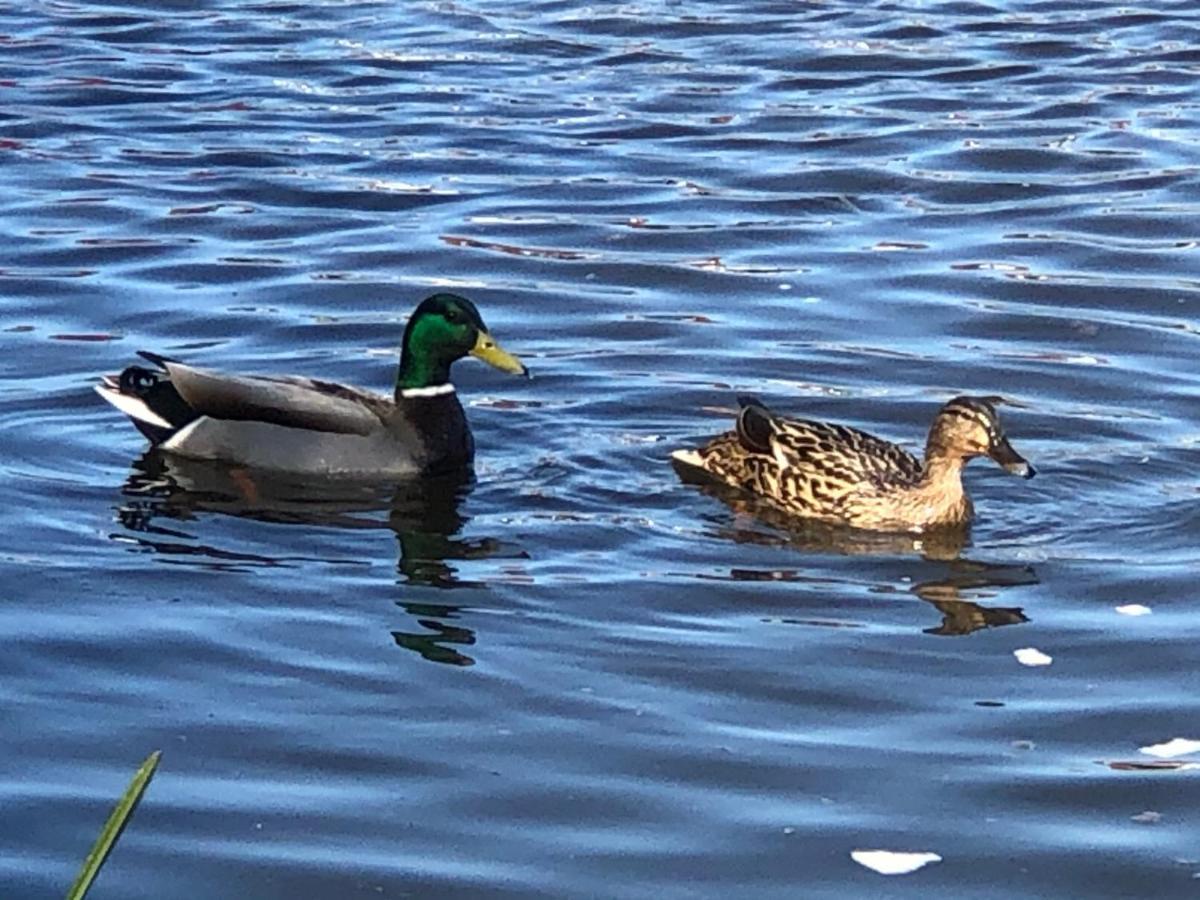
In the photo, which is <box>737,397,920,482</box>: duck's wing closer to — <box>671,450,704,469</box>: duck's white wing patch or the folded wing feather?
<box>671,450,704,469</box>: duck's white wing patch

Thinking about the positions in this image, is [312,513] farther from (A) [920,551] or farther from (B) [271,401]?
(A) [920,551]

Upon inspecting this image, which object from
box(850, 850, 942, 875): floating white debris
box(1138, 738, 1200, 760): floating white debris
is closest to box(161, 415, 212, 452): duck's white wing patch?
box(1138, 738, 1200, 760): floating white debris

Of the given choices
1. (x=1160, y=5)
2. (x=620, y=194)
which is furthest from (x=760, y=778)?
(x=1160, y=5)

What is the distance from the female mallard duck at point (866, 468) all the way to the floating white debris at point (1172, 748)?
7.67ft

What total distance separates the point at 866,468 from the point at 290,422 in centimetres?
211

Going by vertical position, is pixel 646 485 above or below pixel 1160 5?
below

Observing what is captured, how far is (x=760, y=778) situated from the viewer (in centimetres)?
763

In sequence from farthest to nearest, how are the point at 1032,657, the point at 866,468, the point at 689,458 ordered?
the point at 689,458
the point at 866,468
the point at 1032,657

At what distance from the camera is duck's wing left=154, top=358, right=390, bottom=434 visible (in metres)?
11.1

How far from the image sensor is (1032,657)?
8.73 metres

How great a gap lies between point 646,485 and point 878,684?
2.42 m

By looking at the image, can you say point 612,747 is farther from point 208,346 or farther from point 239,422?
point 208,346

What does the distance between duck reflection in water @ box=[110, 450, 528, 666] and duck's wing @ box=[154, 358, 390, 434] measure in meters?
0.20

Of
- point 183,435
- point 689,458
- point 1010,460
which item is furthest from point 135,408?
point 1010,460
